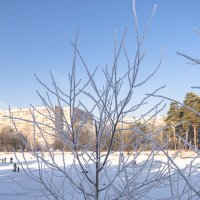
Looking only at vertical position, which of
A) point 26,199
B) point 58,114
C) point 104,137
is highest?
point 58,114

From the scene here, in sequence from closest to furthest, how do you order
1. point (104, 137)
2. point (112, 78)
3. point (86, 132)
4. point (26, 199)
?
point (112, 78), point (104, 137), point (86, 132), point (26, 199)

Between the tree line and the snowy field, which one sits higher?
the tree line

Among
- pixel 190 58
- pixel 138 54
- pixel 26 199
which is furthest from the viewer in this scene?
pixel 26 199

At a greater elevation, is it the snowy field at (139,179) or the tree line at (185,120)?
the tree line at (185,120)

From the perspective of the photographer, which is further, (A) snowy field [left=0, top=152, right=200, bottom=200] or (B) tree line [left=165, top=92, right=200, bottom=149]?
(A) snowy field [left=0, top=152, right=200, bottom=200]

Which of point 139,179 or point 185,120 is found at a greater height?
point 185,120

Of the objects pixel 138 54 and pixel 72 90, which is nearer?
pixel 138 54

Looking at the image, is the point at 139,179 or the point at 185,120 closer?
the point at 185,120

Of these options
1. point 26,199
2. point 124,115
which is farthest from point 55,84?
point 26,199

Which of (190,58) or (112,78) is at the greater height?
(112,78)

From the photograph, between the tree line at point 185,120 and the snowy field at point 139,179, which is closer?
the tree line at point 185,120

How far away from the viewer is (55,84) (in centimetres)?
256

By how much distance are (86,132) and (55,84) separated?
716 mm

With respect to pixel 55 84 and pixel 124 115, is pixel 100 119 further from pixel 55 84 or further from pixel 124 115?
pixel 55 84
